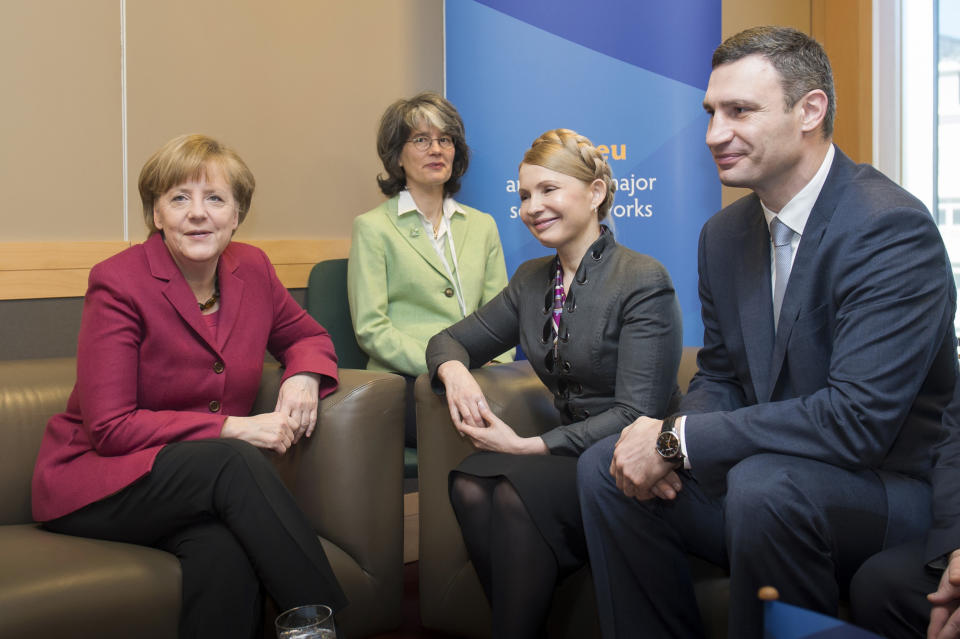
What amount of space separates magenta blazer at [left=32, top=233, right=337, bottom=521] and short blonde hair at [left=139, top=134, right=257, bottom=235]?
123mm

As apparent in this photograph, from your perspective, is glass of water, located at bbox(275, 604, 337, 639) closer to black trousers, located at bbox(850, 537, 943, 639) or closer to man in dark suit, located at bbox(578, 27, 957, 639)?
man in dark suit, located at bbox(578, 27, 957, 639)

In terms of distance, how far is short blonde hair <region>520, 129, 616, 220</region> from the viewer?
2238mm

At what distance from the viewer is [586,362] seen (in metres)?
2.16

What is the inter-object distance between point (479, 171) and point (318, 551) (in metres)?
1.82

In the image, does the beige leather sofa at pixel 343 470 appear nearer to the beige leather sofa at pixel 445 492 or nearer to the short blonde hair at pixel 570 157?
the beige leather sofa at pixel 445 492

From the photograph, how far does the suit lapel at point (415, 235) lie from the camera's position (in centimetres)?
303

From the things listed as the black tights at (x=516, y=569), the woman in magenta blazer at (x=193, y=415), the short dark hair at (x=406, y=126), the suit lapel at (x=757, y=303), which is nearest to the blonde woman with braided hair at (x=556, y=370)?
the black tights at (x=516, y=569)

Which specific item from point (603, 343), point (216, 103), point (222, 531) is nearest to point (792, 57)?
point (603, 343)

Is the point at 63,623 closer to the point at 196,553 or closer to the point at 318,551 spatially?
the point at 196,553

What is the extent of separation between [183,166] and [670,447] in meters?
1.30

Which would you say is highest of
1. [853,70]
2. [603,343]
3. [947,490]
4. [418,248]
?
[853,70]

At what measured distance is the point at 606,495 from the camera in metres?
1.84

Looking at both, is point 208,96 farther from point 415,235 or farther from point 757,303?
point 757,303

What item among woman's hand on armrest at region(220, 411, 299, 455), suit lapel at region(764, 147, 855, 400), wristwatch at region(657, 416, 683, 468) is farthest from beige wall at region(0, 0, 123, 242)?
suit lapel at region(764, 147, 855, 400)
